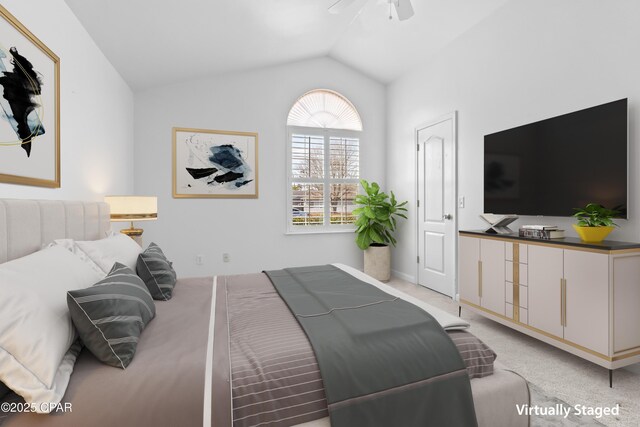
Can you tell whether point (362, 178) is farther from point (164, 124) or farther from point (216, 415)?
point (216, 415)

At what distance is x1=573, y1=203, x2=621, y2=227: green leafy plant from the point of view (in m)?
2.07

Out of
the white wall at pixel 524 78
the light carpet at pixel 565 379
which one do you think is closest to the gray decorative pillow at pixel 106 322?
the light carpet at pixel 565 379

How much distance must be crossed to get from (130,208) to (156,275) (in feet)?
4.03

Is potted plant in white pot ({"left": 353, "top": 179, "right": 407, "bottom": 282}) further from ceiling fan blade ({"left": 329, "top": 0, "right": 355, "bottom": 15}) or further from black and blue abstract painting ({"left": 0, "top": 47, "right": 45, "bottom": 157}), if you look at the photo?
black and blue abstract painting ({"left": 0, "top": 47, "right": 45, "bottom": 157})

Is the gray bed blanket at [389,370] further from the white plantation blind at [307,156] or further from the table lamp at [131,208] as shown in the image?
the white plantation blind at [307,156]

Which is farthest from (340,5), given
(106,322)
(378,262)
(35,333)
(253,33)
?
(378,262)

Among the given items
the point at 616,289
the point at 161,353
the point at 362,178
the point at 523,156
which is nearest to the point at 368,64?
the point at 362,178

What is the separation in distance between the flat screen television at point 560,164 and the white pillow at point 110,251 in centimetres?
308

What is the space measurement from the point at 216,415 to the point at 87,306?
22.8 inches

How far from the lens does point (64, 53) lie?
7.19 feet

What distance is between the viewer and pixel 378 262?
181 inches

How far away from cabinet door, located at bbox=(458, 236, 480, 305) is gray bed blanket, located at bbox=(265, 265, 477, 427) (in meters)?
1.72

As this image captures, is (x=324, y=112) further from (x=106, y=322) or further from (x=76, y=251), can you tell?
(x=106, y=322)

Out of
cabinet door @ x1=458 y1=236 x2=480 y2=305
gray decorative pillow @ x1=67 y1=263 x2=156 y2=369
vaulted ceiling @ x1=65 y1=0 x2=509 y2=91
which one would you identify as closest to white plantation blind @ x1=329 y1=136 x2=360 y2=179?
vaulted ceiling @ x1=65 y1=0 x2=509 y2=91
